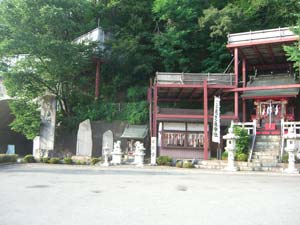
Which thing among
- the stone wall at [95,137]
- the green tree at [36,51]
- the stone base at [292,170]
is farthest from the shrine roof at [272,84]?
the green tree at [36,51]

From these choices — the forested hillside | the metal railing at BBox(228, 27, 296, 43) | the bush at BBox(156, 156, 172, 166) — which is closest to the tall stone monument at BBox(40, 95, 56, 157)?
the forested hillside

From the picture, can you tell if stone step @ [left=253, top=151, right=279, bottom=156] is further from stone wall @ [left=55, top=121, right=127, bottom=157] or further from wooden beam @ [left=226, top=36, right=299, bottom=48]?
stone wall @ [left=55, top=121, right=127, bottom=157]

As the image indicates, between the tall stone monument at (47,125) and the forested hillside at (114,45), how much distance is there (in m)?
0.66

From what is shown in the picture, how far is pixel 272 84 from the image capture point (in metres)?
24.5

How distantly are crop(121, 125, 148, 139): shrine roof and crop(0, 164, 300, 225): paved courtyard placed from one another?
13.0 meters

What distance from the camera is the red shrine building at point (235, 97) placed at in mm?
23031

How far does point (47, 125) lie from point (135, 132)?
6650 millimetres

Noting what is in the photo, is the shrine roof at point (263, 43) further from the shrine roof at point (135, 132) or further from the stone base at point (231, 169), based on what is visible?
the stone base at point (231, 169)

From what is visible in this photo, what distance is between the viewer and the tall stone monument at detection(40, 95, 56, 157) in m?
25.7

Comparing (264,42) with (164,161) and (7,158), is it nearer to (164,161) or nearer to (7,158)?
(164,161)

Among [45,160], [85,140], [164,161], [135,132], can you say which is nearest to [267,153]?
[164,161]

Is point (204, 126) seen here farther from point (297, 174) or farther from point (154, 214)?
point (154, 214)

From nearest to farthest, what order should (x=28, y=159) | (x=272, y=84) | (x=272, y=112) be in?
(x=28, y=159)
(x=272, y=84)
(x=272, y=112)

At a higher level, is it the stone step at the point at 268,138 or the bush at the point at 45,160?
the stone step at the point at 268,138
